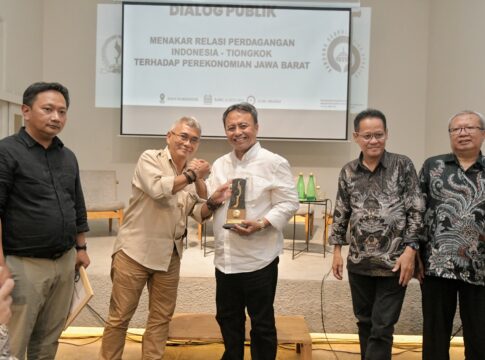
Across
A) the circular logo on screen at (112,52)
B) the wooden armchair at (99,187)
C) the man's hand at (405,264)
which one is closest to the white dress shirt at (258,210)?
the man's hand at (405,264)

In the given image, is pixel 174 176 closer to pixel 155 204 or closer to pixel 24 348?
pixel 155 204

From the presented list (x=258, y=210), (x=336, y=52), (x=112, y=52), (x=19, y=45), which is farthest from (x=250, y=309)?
(x=19, y=45)

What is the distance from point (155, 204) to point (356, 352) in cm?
165

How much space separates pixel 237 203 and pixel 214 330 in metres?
0.94

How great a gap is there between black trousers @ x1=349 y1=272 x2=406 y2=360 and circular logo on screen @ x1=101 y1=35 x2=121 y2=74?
14.3ft

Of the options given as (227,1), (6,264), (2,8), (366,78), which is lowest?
(6,264)

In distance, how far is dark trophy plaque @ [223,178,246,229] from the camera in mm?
2148

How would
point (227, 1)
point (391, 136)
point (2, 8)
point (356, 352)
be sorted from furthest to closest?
point (391, 136) → point (227, 1) → point (2, 8) → point (356, 352)

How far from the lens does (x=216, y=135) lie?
18.0 feet

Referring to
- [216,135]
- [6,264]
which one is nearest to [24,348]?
[6,264]

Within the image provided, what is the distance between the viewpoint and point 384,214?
2.09 m

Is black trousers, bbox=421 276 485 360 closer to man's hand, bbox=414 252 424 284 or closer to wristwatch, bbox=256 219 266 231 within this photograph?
man's hand, bbox=414 252 424 284

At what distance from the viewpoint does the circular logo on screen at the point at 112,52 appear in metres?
5.53

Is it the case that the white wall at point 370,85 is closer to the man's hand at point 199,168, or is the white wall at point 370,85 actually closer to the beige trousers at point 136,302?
the beige trousers at point 136,302
